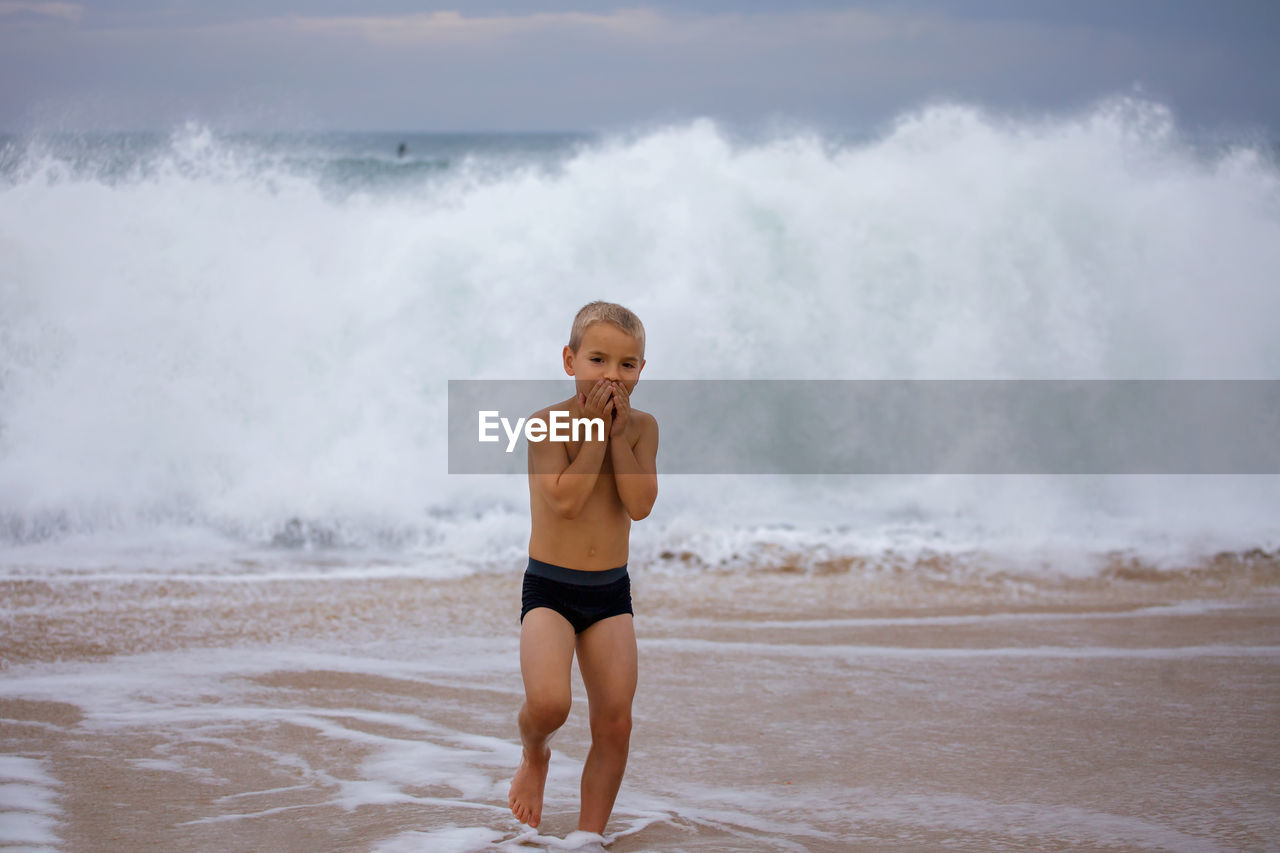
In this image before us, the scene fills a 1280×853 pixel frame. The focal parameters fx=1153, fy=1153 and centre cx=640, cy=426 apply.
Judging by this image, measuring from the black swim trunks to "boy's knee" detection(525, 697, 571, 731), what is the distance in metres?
0.21

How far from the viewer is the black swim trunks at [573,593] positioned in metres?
2.67

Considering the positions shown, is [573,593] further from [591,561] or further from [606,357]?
[606,357]

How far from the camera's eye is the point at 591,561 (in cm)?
269

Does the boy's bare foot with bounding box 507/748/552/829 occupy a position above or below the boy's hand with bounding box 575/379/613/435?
below

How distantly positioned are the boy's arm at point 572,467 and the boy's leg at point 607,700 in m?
0.30

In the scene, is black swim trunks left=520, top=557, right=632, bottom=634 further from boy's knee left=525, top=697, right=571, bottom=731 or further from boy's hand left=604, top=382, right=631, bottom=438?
boy's hand left=604, top=382, right=631, bottom=438

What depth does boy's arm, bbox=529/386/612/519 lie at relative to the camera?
2.59 metres

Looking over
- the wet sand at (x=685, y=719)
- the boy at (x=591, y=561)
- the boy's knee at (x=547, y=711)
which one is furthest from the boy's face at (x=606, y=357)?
the wet sand at (x=685, y=719)

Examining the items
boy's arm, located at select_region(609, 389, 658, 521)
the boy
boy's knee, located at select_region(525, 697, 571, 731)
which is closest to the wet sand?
the boy

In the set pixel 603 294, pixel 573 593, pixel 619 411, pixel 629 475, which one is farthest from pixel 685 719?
pixel 603 294

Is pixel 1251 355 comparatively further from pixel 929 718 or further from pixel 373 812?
pixel 373 812

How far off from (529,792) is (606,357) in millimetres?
1042

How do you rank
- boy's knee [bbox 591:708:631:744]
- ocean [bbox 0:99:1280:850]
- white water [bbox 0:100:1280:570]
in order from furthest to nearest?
white water [bbox 0:100:1280:570], ocean [bbox 0:99:1280:850], boy's knee [bbox 591:708:631:744]

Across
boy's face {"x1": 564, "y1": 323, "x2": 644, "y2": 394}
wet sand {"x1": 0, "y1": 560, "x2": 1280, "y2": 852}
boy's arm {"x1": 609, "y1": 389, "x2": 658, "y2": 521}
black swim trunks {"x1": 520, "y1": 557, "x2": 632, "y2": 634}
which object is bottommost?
wet sand {"x1": 0, "y1": 560, "x2": 1280, "y2": 852}
